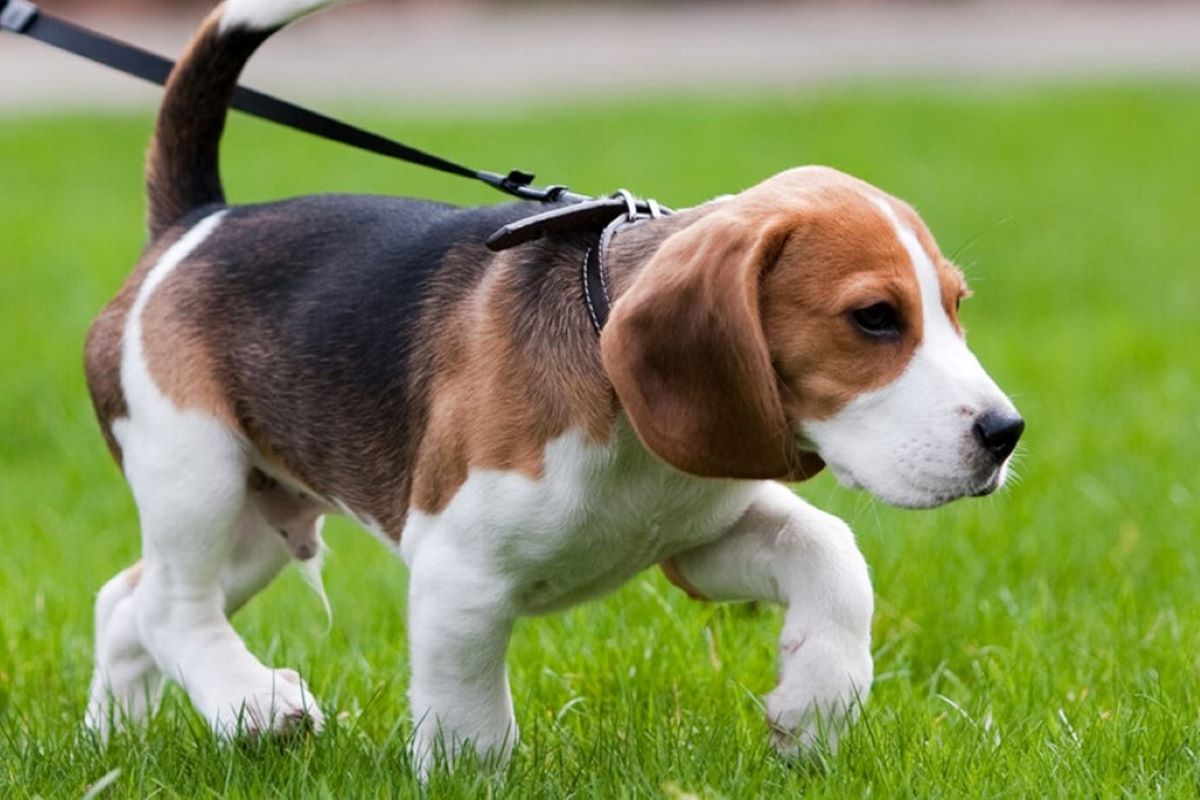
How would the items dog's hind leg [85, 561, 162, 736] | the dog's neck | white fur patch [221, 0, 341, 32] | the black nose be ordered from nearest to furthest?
the black nose → the dog's neck → white fur patch [221, 0, 341, 32] → dog's hind leg [85, 561, 162, 736]

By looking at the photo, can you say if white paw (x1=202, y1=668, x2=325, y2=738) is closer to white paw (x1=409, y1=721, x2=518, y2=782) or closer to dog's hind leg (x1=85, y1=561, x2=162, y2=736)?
white paw (x1=409, y1=721, x2=518, y2=782)

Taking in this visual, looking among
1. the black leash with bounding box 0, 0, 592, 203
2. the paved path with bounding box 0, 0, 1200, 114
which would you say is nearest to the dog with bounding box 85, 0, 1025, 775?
the black leash with bounding box 0, 0, 592, 203

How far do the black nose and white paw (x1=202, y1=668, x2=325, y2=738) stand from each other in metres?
1.54

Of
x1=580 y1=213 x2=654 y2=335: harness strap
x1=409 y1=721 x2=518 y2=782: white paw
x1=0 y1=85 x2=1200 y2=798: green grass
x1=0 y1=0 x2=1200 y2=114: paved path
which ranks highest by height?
x1=580 y1=213 x2=654 y2=335: harness strap

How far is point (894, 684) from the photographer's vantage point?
16.0ft

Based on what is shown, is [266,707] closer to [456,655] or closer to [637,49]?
[456,655]

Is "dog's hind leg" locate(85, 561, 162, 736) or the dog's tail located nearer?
the dog's tail

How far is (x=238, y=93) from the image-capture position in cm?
520

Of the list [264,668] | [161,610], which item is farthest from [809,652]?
[161,610]

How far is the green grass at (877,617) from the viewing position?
407 cm

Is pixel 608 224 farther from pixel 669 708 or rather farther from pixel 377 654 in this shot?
pixel 377 654

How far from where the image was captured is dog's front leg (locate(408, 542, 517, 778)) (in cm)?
408

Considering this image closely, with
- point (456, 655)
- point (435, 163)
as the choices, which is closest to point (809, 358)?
point (456, 655)

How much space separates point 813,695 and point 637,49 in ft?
66.6
